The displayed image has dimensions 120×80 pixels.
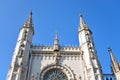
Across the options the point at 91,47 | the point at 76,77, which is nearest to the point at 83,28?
the point at 91,47

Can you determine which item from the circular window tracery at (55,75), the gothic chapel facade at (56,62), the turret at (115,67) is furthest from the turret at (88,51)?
the circular window tracery at (55,75)

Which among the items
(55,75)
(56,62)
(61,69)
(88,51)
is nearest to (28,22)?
(56,62)

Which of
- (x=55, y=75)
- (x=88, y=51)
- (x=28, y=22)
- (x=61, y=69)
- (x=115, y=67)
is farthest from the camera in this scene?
(x=28, y=22)

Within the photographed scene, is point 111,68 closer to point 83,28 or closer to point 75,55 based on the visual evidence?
point 75,55

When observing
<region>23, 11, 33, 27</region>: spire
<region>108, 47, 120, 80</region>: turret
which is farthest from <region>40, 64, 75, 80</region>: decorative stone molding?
<region>23, 11, 33, 27</region>: spire

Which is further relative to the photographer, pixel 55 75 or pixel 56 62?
pixel 56 62

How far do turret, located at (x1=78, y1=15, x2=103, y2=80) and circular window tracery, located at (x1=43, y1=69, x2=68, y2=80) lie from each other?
2.74m

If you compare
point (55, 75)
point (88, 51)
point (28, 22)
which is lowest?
point (55, 75)

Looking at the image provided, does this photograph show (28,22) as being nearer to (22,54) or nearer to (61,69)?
(22,54)

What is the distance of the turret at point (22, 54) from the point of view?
20525 millimetres

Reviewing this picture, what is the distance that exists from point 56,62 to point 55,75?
165 cm

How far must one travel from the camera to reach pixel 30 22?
28344 millimetres

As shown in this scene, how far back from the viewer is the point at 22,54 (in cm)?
2266

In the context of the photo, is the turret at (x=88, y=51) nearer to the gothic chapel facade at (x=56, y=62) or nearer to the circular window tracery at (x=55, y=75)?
the gothic chapel facade at (x=56, y=62)
